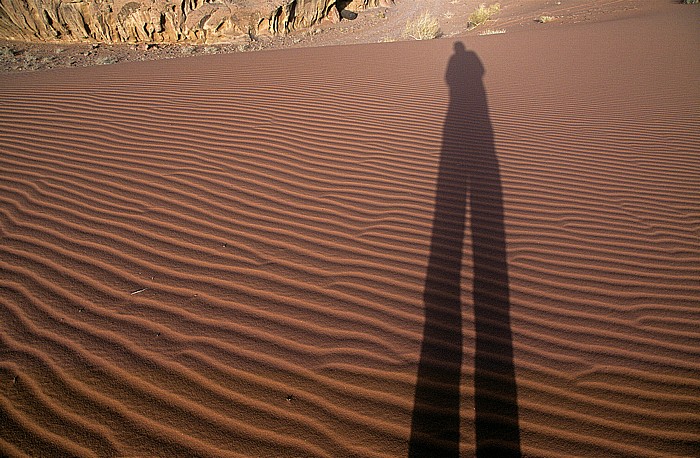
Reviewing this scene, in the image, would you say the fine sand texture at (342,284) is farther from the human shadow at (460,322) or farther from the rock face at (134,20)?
the rock face at (134,20)

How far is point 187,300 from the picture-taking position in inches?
98.3

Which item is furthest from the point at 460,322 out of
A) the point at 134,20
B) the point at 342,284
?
the point at 134,20

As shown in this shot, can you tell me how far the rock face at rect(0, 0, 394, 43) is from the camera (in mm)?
16562

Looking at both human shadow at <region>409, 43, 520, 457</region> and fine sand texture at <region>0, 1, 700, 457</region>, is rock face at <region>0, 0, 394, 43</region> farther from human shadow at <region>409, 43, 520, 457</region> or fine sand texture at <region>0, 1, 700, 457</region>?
human shadow at <region>409, 43, 520, 457</region>

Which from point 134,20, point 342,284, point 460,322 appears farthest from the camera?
point 134,20

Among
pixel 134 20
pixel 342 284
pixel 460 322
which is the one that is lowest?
pixel 460 322

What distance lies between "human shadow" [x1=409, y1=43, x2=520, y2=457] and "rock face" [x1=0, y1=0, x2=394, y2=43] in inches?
657

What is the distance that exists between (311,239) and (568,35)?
43.7 feet

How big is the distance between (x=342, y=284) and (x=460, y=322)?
837mm

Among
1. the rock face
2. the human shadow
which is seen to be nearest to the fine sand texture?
the human shadow

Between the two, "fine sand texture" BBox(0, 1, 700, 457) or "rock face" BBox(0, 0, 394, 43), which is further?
"rock face" BBox(0, 0, 394, 43)

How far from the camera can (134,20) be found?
1659cm

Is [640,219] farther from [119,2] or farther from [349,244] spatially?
[119,2]

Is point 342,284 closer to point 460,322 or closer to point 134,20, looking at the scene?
point 460,322
